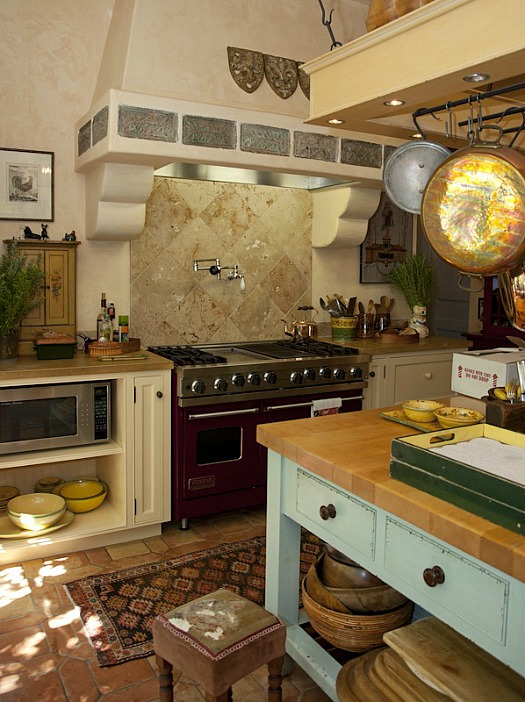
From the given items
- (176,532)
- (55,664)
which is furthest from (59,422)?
(55,664)

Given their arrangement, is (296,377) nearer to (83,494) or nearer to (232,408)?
(232,408)

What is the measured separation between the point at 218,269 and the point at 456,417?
8.24ft

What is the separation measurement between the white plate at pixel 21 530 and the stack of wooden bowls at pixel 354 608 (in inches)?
67.4

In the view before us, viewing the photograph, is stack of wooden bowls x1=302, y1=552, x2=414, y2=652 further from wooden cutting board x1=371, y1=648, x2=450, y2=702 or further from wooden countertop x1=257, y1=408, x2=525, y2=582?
wooden countertop x1=257, y1=408, x2=525, y2=582

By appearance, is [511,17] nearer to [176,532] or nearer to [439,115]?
[439,115]

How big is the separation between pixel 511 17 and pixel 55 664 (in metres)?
2.67

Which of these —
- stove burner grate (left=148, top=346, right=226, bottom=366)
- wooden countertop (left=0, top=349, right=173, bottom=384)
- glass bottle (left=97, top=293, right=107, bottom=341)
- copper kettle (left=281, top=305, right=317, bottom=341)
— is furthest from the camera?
copper kettle (left=281, top=305, right=317, bottom=341)

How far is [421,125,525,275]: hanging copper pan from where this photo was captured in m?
1.81

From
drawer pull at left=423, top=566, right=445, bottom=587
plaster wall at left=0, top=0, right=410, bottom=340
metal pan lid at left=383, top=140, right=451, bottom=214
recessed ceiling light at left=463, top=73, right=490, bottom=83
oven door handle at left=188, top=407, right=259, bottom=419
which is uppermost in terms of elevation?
plaster wall at left=0, top=0, right=410, bottom=340

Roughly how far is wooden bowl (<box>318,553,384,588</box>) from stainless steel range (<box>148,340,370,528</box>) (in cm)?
137

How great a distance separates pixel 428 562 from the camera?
5.64 ft

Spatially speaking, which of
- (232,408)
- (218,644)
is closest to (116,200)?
(232,408)

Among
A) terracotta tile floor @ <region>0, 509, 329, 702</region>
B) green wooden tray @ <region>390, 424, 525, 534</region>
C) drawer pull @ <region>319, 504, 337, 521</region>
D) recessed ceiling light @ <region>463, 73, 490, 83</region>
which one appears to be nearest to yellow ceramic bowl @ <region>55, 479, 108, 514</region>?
terracotta tile floor @ <region>0, 509, 329, 702</region>

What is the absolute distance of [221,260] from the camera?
15.2 feet
